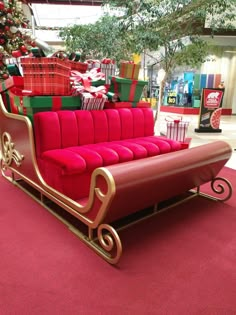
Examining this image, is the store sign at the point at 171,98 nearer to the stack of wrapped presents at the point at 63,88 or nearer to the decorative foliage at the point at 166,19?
the decorative foliage at the point at 166,19

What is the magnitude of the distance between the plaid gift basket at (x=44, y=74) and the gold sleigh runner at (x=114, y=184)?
322 millimetres

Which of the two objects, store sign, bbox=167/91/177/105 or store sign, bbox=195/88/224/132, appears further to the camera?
store sign, bbox=167/91/177/105

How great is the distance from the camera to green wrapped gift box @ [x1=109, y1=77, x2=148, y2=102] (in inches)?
119

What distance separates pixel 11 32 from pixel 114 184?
427cm

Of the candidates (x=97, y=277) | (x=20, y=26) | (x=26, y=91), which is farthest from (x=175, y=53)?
(x=97, y=277)

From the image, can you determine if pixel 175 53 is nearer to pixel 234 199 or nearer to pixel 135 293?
pixel 234 199

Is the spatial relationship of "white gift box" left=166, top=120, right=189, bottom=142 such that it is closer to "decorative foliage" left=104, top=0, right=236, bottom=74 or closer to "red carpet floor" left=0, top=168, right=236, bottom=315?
"red carpet floor" left=0, top=168, right=236, bottom=315

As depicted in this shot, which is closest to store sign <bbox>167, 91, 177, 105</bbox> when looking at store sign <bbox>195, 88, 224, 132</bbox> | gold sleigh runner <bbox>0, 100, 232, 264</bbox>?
store sign <bbox>195, 88, 224, 132</bbox>

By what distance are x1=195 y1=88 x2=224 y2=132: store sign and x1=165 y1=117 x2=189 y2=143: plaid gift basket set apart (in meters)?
3.61

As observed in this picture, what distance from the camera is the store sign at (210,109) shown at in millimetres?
6445

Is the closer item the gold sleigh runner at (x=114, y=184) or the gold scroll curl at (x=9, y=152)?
the gold sleigh runner at (x=114, y=184)

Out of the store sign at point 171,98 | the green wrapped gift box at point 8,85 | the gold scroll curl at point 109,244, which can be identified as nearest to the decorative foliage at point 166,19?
the green wrapped gift box at point 8,85

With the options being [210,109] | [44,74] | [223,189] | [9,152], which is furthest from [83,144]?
[210,109]

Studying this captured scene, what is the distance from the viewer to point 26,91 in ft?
7.85
